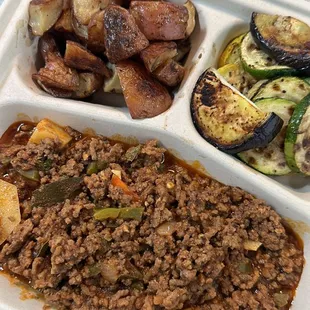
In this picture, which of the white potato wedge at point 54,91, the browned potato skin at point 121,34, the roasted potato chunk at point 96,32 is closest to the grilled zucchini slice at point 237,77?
the browned potato skin at point 121,34

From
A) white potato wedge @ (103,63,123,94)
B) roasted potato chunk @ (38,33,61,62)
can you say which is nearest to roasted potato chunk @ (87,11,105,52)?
white potato wedge @ (103,63,123,94)

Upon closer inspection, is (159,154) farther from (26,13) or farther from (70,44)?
(26,13)

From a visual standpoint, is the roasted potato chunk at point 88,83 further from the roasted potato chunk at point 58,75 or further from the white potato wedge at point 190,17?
the white potato wedge at point 190,17

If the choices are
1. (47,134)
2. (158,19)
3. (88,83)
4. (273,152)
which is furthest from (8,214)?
(273,152)

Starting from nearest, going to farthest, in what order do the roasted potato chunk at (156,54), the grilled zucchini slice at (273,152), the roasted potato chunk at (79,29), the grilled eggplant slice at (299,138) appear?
the grilled eggplant slice at (299,138) → the grilled zucchini slice at (273,152) → the roasted potato chunk at (156,54) → the roasted potato chunk at (79,29)

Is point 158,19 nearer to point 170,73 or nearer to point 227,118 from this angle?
point 170,73

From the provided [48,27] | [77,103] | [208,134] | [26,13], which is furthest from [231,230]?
[26,13]
